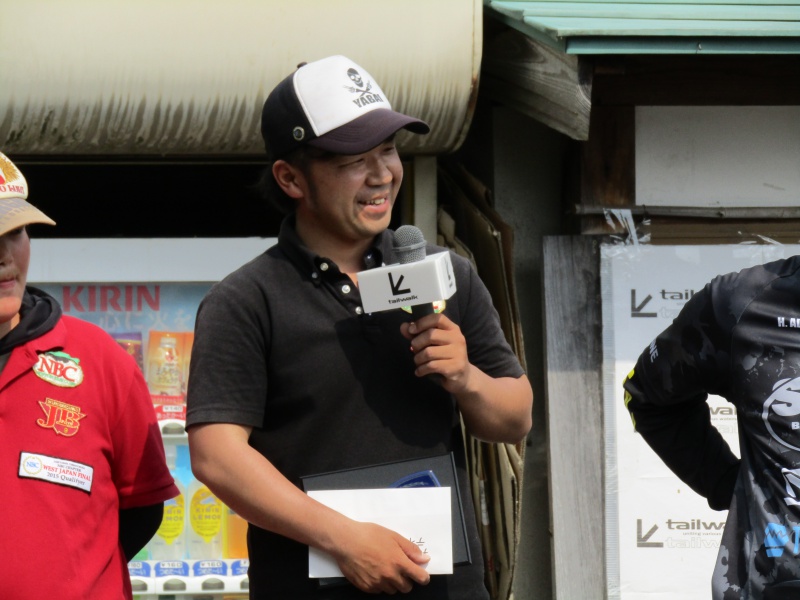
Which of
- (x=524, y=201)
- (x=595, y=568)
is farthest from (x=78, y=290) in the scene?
(x=595, y=568)

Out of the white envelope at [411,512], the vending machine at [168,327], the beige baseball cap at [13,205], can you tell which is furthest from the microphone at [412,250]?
the vending machine at [168,327]

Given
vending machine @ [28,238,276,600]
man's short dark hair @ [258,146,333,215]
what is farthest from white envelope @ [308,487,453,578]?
vending machine @ [28,238,276,600]

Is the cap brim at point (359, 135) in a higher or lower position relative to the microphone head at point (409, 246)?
higher

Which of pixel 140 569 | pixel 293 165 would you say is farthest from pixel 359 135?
pixel 140 569

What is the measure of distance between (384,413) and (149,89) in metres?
2.10

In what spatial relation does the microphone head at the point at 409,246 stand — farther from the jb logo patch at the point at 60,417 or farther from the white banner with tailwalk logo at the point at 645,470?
the white banner with tailwalk logo at the point at 645,470

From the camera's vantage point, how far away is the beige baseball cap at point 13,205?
2490mm

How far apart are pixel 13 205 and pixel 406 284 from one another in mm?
861

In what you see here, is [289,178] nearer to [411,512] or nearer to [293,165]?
[293,165]

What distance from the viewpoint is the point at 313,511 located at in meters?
2.29

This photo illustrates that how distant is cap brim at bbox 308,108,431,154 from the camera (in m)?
2.43

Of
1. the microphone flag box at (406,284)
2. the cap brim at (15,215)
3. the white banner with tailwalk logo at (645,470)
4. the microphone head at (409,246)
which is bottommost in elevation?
the white banner with tailwalk logo at (645,470)

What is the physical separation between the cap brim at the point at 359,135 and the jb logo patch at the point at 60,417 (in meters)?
0.73

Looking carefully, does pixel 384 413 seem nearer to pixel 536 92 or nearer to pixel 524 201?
pixel 536 92
